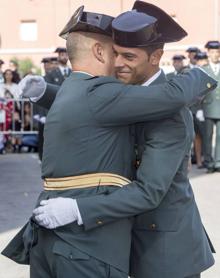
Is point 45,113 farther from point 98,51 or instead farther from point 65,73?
point 98,51

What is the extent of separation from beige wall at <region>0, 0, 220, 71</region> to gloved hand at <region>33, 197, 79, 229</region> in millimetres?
38629

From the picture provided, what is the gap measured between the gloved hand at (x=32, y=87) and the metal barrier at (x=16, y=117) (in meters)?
9.58

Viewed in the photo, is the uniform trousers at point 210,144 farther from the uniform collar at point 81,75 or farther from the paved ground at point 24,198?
the uniform collar at point 81,75

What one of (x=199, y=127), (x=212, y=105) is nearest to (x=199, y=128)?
(x=199, y=127)

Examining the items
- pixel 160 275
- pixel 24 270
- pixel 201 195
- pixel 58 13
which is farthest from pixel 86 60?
pixel 58 13

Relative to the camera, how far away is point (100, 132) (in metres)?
2.35

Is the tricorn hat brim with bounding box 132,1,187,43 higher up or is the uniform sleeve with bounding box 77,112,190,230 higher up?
the tricorn hat brim with bounding box 132,1,187,43

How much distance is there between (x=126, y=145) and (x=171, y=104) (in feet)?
0.74

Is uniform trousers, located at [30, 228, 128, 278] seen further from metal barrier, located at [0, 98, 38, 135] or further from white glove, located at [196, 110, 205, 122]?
metal barrier, located at [0, 98, 38, 135]

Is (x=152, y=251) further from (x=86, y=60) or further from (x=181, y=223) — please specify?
(x=86, y=60)

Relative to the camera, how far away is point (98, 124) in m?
2.35

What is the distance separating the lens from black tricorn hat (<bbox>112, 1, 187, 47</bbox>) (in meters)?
2.43

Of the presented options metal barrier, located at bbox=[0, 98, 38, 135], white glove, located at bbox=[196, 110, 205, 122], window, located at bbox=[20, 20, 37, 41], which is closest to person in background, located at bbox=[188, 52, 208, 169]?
white glove, located at bbox=[196, 110, 205, 122]

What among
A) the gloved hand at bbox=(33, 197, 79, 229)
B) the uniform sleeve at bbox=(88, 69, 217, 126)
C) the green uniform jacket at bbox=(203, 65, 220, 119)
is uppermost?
the uniform sleeve at bbox=(88, 69, 217, 126)
